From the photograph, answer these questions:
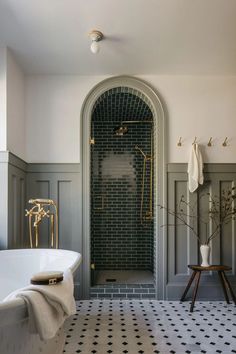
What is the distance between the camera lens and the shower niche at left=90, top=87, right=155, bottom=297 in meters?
5.18

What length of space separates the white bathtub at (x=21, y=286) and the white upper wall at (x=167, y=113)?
131cm

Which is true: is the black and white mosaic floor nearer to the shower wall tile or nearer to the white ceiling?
the shower wall tile

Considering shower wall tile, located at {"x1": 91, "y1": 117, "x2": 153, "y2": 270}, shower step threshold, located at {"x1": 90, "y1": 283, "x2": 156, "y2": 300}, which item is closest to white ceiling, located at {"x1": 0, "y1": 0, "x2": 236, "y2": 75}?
shower wall tile, located at {"x1": 91, "y1": 117, "x2": 153, "y2": 270}

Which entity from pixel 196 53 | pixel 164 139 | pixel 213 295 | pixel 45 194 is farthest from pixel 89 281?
pixel 196 53

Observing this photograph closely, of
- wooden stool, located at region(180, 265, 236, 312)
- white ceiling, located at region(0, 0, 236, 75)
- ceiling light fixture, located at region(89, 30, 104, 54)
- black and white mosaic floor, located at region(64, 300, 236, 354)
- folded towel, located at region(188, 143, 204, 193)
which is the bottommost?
black and white mosaic floor, located at region(64, 300, 236, 354)

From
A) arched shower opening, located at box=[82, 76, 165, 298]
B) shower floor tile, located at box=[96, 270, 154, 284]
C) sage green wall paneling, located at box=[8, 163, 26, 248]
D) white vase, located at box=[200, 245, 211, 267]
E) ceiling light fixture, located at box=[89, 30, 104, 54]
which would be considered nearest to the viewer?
ceiling light fixture, located at box=[89, 30, 104, 54]

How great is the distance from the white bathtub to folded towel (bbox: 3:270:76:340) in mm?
38

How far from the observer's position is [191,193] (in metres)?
4.00

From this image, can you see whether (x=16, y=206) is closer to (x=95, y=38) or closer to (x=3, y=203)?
(x=3, y=203)

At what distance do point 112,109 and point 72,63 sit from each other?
1.27m

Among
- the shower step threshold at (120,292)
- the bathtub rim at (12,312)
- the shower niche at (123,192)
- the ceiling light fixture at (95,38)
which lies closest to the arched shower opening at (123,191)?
the shower niche at (123,192)

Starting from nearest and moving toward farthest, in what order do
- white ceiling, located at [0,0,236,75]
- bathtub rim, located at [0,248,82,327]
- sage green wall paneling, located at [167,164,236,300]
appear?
bathtub rim, located at [0,248,82,327] < white ceiling, located at [0,0,236,75] < sage green wall paneling, located at [167,164,236,300]

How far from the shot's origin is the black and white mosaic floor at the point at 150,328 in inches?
107

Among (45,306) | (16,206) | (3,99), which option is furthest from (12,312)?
(3,99)
